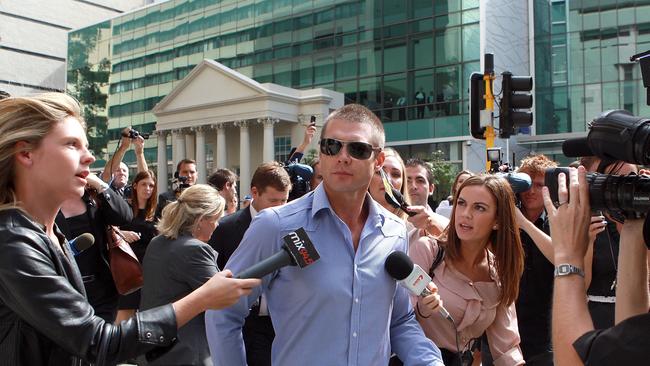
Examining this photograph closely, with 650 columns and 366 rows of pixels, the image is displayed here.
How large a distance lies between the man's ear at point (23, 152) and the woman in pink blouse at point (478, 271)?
239cm

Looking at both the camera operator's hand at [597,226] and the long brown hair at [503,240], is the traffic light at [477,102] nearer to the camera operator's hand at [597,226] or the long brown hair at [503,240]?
the long brown hair at [503,240]

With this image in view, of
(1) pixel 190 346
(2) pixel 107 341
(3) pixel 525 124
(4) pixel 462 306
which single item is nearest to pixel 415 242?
(4) pixel 462 306

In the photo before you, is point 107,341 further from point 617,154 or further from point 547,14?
point 547,14

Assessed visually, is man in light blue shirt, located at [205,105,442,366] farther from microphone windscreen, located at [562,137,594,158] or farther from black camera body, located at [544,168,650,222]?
black camera body, located at [544,168,650,222]

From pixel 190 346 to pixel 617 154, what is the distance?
3.38 meters

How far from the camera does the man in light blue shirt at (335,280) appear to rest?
102 inches

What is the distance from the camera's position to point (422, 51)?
44.5m

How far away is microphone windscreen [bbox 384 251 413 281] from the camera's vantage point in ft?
8.89

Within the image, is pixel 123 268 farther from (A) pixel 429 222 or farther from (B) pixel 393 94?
(B) pixel 393 94

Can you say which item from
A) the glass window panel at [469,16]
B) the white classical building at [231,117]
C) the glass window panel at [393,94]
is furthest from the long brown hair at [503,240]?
the glass window panel at [393,94]

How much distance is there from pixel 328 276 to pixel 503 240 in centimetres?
180

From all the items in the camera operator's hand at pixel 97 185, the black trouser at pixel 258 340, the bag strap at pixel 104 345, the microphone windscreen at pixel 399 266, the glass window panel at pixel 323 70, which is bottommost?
the black trouser at pixel 258 340

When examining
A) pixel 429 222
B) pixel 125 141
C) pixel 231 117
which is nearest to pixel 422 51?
pixel 231 117

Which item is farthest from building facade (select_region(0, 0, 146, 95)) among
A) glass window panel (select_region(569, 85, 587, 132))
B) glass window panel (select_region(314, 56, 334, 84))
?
glass window panel (select_region(569, 85, 587, 132))
